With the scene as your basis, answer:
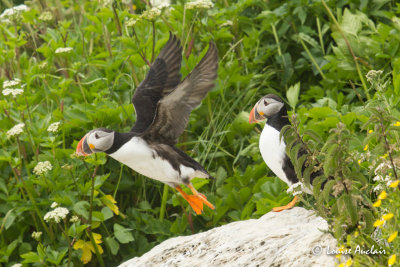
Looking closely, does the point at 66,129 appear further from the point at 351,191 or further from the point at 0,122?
the point at 351,191

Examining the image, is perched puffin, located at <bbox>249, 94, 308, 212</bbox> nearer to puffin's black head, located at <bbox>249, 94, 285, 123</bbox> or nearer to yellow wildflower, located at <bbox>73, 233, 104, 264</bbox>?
puffin's black head, located at <bbox>249, 94, 285, 123</bbox>

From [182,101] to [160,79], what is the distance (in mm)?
333

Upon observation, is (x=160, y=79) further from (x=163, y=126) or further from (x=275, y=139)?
(x=275, y=139)

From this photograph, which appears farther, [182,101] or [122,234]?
[122,234]

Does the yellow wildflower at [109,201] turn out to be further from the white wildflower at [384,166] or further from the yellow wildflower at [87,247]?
the white wildflower at [384,166]

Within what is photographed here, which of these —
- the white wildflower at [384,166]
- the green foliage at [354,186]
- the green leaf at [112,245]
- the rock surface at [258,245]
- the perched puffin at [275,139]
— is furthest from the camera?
the green leaf at [112,245]

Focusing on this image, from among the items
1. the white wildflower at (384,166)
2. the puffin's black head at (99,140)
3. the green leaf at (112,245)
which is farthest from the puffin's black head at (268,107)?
the green leaf at (112,245)

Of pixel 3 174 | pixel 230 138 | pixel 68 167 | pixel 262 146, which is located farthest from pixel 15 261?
pixel 262 146

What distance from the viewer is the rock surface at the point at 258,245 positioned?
2.71 metres

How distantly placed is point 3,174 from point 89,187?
0.82m

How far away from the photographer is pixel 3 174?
15.5ft

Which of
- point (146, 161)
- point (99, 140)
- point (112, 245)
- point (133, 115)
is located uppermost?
point (99, 140)

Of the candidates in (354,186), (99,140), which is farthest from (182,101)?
(354,186)

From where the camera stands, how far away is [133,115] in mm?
4625
